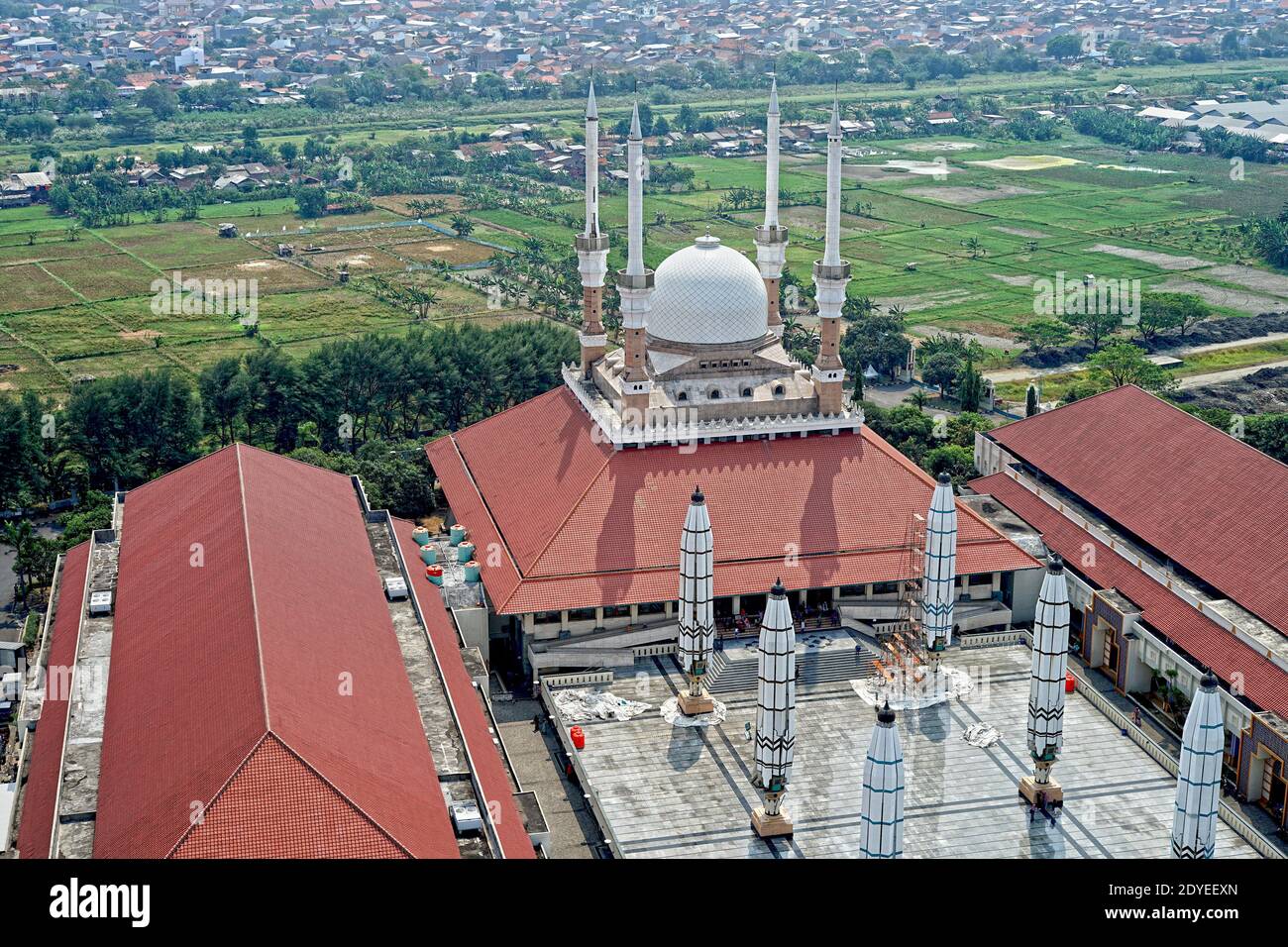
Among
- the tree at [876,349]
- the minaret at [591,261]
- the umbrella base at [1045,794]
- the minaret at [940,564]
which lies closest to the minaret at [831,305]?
the minaret at [591,261]

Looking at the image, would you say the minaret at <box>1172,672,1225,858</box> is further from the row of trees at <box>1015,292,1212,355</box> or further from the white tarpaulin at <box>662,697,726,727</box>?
the row of trees at <box>1015,292,1212,355</box>

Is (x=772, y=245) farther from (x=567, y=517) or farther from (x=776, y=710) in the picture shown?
(x=776, y=710)

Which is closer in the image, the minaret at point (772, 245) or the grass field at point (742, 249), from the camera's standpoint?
the minaret at point (772, 245)

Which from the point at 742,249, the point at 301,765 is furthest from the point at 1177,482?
the point at 742,249

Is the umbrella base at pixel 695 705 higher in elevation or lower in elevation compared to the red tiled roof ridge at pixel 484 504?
lower

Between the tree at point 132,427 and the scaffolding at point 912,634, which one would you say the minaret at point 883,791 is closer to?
the scaffolding at point 912,634

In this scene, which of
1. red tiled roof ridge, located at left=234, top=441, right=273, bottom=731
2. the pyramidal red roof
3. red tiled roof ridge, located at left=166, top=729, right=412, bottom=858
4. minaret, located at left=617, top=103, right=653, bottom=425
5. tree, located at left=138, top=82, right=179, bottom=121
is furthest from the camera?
tree, located at left=138, top=82, right=179, bottom=121

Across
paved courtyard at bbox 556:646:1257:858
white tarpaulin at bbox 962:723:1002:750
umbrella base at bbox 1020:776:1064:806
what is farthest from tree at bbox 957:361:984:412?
umbrella base at bbox 1020:776:1064:806
